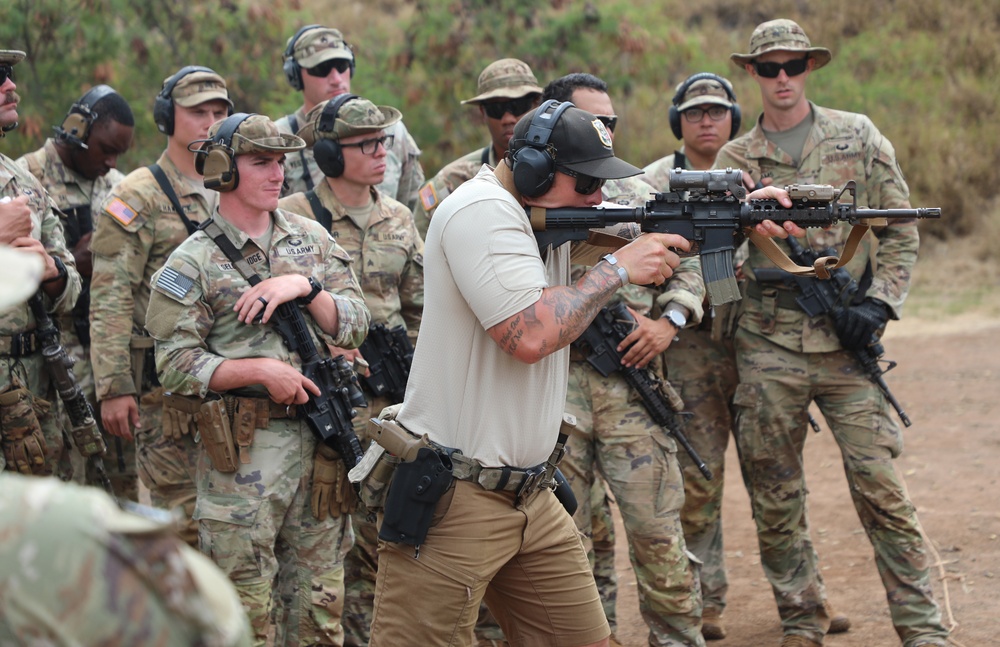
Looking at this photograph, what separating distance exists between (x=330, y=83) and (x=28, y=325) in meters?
2.43

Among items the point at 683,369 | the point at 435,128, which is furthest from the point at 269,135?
the point at 435,128

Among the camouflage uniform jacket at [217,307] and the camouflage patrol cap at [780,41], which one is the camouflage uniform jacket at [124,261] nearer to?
the camouflage uniform jacket at [217,307]

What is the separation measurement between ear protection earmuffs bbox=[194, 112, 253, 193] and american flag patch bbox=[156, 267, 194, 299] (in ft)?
1.23

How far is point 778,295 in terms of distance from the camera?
223 inches

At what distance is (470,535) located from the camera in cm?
365

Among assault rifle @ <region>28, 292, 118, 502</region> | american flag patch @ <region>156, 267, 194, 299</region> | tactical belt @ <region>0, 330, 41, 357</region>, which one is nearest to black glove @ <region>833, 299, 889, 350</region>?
american flag patch @ <region>156, 267, 194, 299</region>

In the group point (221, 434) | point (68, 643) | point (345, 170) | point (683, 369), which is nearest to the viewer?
point (68, 643)

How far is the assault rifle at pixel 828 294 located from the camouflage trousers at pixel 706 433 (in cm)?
62

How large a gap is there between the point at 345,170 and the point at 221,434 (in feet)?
5.47

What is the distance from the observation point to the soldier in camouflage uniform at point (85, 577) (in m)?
1.73

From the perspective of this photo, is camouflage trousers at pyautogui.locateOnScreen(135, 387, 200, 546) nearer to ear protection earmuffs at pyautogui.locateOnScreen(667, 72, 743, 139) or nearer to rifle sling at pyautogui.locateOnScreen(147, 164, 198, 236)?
rifle sling at pyautogui.locateOnScreen(147, 164, 198, 236)

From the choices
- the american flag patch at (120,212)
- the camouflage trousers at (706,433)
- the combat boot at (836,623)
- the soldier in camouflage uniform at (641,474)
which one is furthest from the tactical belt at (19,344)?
the combat boot at (836,623)

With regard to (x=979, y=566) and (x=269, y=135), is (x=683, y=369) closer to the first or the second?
(x=979, y=566)

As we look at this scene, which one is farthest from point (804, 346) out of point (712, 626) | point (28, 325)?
point (28, 325)
